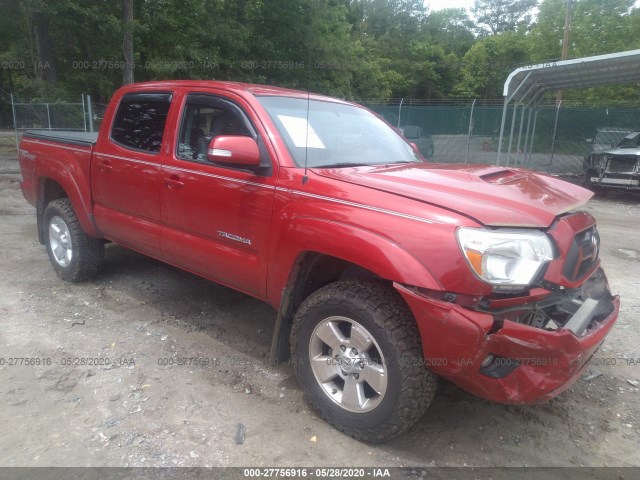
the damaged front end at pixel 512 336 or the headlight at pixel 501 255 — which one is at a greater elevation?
the headlight at pixel 501 255

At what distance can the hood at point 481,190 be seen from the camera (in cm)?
243

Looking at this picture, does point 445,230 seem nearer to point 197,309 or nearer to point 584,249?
point 584,249

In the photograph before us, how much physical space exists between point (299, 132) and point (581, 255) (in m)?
1.87

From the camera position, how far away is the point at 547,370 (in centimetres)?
235

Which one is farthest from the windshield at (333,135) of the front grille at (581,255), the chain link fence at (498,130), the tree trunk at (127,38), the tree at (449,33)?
the tree at (449,33)

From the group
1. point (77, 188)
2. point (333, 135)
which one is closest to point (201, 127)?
point (333, 135)

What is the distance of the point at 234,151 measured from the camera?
2959mm

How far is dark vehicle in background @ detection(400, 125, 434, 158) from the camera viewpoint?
16.9 m

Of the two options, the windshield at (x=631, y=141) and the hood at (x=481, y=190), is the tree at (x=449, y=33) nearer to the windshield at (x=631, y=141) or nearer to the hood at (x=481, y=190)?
the windshield at (x=631, y=141)

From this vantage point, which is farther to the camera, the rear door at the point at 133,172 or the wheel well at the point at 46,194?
the wheel well at the point at 46,194

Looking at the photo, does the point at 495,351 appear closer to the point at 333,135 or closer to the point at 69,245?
the point at 333,135

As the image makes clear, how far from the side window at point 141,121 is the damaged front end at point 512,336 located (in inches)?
102

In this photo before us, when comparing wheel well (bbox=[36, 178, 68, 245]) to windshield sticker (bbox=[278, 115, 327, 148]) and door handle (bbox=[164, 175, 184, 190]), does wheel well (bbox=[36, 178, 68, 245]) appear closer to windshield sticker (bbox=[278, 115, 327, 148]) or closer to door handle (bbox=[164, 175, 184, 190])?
door handle (bbox=[164, 175, 184, 190])

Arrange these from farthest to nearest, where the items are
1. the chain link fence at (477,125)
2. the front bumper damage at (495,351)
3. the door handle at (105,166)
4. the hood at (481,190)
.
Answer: the chain link fence at (477,125) < the door handle at (105,166) < the hood at (481,190) < the front bumper damage at (495,351)
